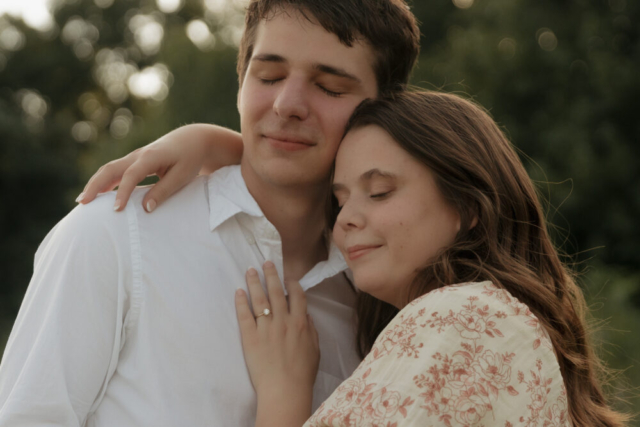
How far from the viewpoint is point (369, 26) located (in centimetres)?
251

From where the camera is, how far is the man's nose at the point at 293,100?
2.33 metres

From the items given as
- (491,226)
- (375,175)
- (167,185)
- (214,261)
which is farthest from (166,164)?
(491,226)

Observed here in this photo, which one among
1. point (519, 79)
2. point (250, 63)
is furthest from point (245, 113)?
point (519, 79)

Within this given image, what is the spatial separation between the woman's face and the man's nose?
27 cm

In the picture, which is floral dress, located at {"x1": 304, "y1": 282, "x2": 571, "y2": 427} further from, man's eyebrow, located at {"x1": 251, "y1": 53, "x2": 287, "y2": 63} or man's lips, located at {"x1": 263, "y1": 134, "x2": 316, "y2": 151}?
man's eyebrow, located at {"x1": 251, "y1": 53, "x2": 287, "y2": 63}

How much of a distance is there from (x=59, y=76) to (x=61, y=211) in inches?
260

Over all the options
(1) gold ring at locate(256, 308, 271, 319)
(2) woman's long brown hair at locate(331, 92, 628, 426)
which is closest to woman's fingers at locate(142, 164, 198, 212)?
(1) gold ring at locate(256, 308, 271, 319)

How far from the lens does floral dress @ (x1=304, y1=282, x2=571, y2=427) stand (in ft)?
5.43

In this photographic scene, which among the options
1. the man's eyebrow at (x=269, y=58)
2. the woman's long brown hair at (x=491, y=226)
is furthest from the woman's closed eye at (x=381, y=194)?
the man's eyebrow at (x=269, y=58)

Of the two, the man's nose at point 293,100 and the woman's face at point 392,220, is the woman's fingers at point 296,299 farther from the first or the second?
the man's nose at point 293,100

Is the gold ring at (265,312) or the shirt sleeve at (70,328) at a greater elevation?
the shirt sleeve at (70,328)

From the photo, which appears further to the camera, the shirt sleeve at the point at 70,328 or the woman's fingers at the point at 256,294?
the woman's fingers at the point at 256,294

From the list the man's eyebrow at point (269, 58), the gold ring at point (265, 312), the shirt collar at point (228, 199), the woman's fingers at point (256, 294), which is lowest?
the gold ring at point (265, 312)

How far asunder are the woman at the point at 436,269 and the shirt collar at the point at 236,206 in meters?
0.15
